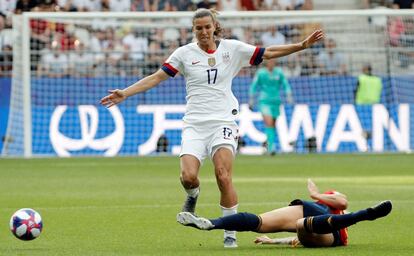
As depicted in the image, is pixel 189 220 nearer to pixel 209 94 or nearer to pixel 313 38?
pixel 209 94

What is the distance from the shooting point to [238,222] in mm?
10234

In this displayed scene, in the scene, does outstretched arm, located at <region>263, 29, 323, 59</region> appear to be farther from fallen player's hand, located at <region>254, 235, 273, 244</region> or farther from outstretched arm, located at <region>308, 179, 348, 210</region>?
fallen player's hand, located at <region>254, 235, 273, 244</region>

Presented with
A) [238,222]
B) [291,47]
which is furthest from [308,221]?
[291,47]

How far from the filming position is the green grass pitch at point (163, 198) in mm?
10836

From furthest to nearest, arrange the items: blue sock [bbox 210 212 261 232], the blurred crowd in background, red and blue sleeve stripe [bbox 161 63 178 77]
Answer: the blurred crowd in background
red and blue sleeve stripe [bbox 161 63 178 77]
blue sock [bbox 210 212 261 232]

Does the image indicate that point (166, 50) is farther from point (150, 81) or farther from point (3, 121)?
point (150, 81)

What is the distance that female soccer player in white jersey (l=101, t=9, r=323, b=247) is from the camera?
11.1m

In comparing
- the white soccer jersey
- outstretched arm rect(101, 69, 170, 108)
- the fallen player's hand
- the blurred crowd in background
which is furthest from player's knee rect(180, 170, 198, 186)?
the blurred crowd in background

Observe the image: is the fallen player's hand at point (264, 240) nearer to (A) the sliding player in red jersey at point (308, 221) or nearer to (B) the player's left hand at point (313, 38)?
(A) the sliding player in red jersey at point (308, 221)

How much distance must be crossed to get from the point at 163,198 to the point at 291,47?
5917 mm

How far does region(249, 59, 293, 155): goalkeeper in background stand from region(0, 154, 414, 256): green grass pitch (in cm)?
68

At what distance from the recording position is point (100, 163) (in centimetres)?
2611

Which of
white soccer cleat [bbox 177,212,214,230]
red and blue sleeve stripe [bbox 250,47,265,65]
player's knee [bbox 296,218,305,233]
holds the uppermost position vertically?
red and blue sleeve stripe [bbox 250,47,265,65]

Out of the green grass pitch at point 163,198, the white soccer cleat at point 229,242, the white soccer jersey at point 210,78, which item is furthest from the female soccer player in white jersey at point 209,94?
the green grass pitch at point 163,198
